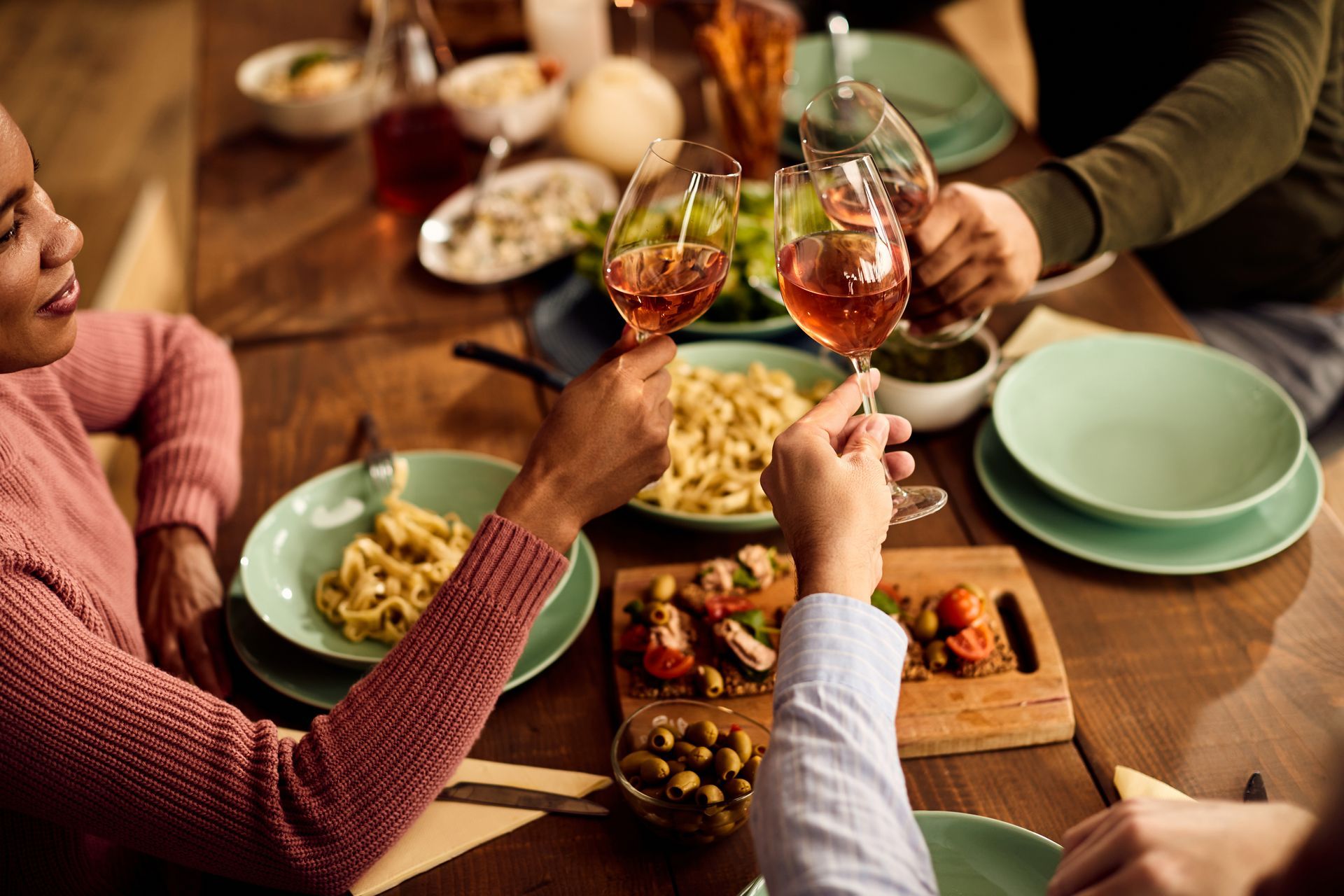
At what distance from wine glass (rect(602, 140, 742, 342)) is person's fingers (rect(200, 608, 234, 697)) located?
64 centimetres

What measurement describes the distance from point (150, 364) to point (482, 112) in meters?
1.00

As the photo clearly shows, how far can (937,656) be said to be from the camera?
3.85 ft

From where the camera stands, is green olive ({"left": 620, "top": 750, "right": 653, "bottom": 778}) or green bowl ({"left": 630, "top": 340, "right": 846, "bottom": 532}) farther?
green bowl ({"left": 630, "top": 340, "right": 846, "bottom": 532})

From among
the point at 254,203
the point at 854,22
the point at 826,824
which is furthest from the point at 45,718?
the point at 854,22

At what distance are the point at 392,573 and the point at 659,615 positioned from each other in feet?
1.14

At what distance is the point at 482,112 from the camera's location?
2.26 m

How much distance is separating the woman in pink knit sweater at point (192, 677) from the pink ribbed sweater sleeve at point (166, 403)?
157mm

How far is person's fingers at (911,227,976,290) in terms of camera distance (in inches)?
54.4

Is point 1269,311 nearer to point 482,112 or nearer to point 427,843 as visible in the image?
point 482,112

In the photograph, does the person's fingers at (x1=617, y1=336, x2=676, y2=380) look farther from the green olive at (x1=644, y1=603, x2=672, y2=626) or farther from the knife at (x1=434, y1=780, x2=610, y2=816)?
the knife at (x1=434, y1=780, x2=610, y2=816)

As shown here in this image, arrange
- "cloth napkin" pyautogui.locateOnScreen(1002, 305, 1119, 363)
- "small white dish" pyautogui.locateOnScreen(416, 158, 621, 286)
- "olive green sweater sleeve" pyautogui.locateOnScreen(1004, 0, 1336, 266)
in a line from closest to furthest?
"olive green sweater sleeve" pyautogui.locateOnScreen(1004, 0, 1336, 266), "cloth napkin" pyautogui.locateOnScreen(1002, 305, 1119, 363), "small white dish" pyautogui.locateOnScreen(416, 158, 621, 286)

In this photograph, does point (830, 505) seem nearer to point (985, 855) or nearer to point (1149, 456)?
point (985, 855)

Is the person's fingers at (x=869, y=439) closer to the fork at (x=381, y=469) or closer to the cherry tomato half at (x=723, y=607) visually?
the cherry tomato half at (x=723, y=607)

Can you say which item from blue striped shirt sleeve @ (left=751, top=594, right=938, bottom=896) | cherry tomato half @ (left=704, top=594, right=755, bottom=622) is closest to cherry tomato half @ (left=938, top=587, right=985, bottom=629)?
cherry tomato half @ (left=704, top=594, right=755, bottom=622)
